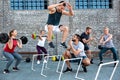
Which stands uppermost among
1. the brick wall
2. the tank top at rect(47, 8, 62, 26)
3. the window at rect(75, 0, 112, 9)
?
the window at rect(75, 0, 112, 9)

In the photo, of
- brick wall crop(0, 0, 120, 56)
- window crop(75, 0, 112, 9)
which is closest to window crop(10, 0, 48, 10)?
brick wall crop(0, 0, 120, 56)

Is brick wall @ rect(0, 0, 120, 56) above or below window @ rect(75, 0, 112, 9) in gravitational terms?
below

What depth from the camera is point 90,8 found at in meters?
17.8

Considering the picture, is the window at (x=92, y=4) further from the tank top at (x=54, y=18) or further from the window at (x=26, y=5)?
the tank top at (x=54, y=18)

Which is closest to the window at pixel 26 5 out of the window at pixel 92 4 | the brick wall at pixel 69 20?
the brick wall at pixel 69 20

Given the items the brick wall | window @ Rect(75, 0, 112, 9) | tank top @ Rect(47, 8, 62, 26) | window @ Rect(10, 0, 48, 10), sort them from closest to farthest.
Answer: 1. tank top @ Rect(47, 8, 62, 26)
2. the brick wall
3. window @ Rect(10, 0, 48, 10)
4. window @ Rect(75, 0, 112, 9)

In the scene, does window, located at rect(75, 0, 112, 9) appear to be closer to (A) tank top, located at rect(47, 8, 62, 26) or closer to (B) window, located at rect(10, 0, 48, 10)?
(B) window, located at rect(10, 0, 48, 10)

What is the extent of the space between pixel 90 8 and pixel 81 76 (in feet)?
24.3

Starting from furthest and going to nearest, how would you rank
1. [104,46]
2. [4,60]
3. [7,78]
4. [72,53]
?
[4,60]
[104,46]
[72,53]
[7,78]

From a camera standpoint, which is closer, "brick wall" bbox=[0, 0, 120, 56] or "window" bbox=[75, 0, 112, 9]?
"brick wall" bbox=[0, 0, 120, 56]

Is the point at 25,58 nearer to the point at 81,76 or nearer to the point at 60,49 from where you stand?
the point at 60,49

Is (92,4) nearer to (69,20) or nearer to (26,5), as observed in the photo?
(69,20)

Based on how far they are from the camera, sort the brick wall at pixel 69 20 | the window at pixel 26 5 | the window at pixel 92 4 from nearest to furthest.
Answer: the brick wall at pixel 69 20 < the window at pixel 26 5 < the window at pixel 92 4

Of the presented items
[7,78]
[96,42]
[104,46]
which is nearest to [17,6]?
[96,42]
